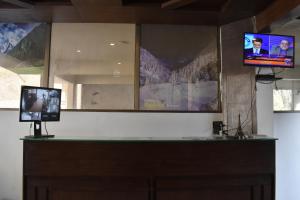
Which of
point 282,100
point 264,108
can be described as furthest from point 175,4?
point 282,100

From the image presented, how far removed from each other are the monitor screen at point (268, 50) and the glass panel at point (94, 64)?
5.91ft

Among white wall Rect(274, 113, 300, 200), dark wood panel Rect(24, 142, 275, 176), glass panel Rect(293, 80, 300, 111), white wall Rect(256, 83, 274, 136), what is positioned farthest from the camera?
glass panel Rect(293, 80, 300, 111)

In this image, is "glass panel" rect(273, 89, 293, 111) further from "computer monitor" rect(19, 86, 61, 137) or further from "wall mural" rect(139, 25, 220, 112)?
"computer monitor" rect(19, 86, 61, 137)

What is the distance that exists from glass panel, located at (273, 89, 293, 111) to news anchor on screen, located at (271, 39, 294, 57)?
87 cm

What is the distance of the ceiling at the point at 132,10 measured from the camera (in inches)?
134

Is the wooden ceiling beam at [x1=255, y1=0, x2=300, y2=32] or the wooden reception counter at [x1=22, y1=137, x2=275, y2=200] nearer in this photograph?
the wooden reception counter at [x1=22, y1=137, x2=275, y2=200]

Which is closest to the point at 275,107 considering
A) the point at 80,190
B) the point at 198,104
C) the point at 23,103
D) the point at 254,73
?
the point at 254,73

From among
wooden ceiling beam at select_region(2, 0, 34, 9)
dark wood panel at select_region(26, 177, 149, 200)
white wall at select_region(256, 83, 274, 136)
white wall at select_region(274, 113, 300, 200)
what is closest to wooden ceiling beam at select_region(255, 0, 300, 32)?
white wall at select_region(256, 83, 274, 136)

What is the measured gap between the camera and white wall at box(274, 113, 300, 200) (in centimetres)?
392

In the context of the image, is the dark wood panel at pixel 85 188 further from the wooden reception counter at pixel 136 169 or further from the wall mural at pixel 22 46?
the wall mural at pixel 22 46

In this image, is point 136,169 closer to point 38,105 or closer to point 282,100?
point 38,105

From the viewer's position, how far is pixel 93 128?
4.04 metres

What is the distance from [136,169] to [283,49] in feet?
8.23

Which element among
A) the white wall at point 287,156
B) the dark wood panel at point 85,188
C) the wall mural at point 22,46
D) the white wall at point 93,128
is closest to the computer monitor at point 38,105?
the dark wood panel at point 85,188
